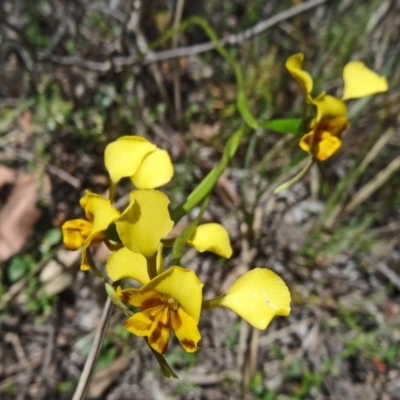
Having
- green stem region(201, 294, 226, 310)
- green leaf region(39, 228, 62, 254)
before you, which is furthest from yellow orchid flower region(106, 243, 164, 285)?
green leaf region(39, 228, 62, 254)

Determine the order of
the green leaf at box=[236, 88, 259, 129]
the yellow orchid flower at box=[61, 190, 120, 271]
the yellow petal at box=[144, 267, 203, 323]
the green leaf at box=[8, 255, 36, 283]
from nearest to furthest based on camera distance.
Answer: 1. the yellow petal at box=[144, 267, 203, 323]
2. the yellow orchid flower at box=[61, 190, 120, 271]
3. the green leaf at box=[236, 88, 259, 129]
4. the green leaf at box=[8, 255, 36, 283]

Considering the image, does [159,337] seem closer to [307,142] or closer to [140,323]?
[140,323]

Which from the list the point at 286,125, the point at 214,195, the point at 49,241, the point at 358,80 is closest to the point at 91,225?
the point at 286,125

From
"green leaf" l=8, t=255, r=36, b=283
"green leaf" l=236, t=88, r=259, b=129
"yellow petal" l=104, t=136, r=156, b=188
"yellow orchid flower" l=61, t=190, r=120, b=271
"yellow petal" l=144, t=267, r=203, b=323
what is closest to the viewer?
"yellow petal" l=144, t=267, r=203, b=323

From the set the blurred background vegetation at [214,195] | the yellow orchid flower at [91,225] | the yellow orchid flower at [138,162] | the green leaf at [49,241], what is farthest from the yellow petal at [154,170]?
the green leaf at [49,241]

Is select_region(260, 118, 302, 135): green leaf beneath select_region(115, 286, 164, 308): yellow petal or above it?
above

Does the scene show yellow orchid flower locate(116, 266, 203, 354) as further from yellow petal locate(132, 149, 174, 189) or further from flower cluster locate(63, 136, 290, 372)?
yellow petal locate(132, 149, 174, 189)
